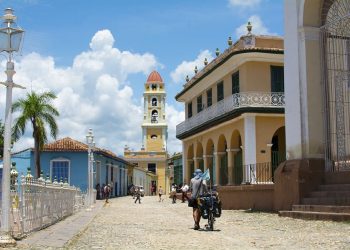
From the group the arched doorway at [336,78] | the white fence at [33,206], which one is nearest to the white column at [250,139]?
the arched doorway at [336,78]

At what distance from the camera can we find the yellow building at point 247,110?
26.5 meters

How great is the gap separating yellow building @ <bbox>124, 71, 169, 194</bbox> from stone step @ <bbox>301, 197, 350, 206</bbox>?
67768 mm

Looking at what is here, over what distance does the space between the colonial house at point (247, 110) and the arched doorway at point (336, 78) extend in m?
5.93

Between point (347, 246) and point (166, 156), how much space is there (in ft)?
250

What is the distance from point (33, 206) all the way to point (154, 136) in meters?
72.4

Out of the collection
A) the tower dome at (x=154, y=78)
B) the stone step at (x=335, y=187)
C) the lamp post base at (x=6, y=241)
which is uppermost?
the tower dome at (x=154, y=78)

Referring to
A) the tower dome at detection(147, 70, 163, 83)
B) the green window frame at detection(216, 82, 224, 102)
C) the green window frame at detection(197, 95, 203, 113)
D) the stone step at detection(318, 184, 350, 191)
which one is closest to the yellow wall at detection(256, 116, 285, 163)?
the green window frame at detection(216, 82, 224, 102)

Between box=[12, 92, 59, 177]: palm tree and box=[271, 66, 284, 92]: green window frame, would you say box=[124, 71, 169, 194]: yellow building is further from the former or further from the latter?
box=[271, 66, 284, 92]: green window frame

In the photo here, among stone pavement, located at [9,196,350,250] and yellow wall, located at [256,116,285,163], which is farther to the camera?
yellow wall, located at [256,116,285,163]

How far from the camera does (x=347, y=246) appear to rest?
933 cm

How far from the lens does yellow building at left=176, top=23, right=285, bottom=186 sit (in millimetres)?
26484

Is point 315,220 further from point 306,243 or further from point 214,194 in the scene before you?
point 306,243

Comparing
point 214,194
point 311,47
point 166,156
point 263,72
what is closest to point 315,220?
point 214,194

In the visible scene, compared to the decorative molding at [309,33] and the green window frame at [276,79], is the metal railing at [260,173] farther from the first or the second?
the decorative molding at [309,33]
